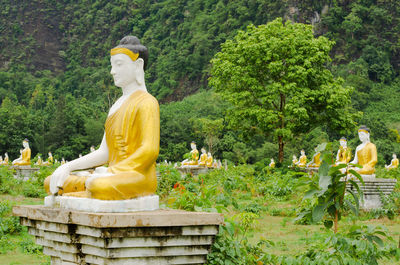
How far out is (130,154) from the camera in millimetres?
4547

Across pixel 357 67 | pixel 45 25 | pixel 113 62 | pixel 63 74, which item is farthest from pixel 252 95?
pixel 45 25

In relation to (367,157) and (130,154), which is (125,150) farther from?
(367,157)

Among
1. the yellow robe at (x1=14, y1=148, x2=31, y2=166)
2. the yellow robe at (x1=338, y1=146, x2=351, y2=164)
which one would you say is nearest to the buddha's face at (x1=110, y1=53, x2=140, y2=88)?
the yellow robe at (x1=338, y1=146, x2=351, y2=164)

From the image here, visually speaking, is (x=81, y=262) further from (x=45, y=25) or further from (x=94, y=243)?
(x=45, y=25)

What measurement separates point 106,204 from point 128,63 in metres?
1.35

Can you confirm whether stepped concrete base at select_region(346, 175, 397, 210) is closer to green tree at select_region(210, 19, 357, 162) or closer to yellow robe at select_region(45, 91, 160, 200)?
green tree at select_region(210, 19, 357, 162)

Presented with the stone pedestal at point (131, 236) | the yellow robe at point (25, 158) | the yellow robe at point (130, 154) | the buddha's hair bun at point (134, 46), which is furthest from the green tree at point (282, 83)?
the stone pedestal at point (131, 236)

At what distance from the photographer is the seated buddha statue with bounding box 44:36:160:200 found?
14.0ft

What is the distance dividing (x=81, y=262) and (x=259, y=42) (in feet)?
61.2

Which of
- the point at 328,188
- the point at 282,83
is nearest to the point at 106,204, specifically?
the point at 328,188

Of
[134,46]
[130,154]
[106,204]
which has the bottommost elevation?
[106,204]

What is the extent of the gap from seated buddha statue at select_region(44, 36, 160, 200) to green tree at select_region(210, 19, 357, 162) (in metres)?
15.9

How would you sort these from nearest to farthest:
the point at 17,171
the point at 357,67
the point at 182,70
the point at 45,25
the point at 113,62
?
1. the point at 113,62
2. the point at 17,171
3. the point at 357,67
4. the point at 182,70
5. the point at 45,25

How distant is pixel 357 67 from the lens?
51.5 metres
